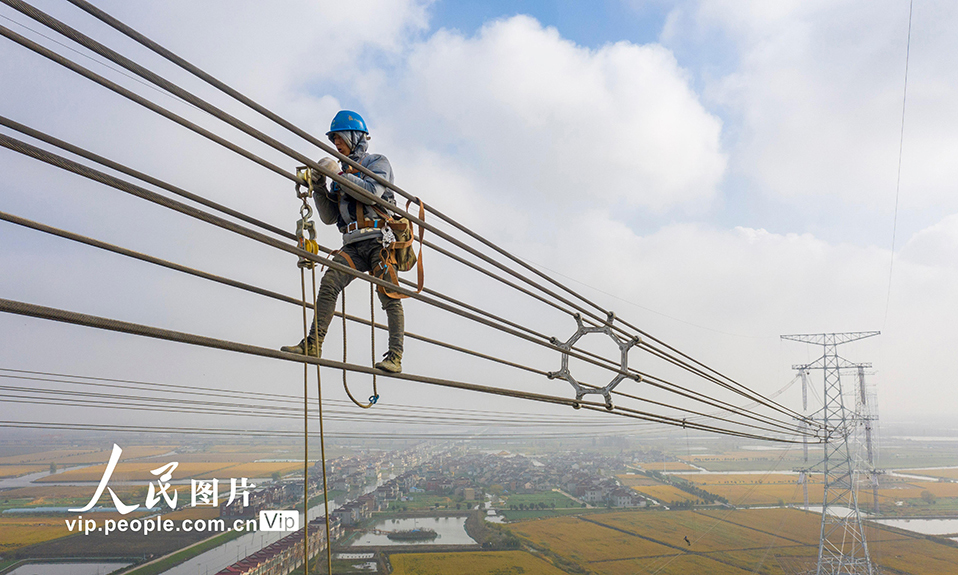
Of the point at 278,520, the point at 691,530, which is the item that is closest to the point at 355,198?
the point at 278,520

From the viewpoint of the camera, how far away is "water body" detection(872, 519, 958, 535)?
3148 centimetres

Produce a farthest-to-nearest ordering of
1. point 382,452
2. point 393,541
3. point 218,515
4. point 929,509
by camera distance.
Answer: point 382,452 → point 929,509 → point 393,541 → point 218,515

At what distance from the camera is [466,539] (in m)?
24.0

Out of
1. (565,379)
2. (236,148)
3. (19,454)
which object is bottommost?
(19,454)

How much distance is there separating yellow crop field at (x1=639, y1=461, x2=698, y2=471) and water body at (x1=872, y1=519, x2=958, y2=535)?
59.6 feet

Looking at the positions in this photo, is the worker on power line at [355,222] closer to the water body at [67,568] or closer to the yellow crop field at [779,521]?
the water body at [67,568]

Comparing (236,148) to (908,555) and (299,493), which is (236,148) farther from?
(908,555)

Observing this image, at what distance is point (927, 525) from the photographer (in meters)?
33.0

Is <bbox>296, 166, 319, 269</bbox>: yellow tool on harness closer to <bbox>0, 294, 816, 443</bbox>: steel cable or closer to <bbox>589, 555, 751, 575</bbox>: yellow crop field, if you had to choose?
<bbox>0, 294, 816, 443</bbox>: steel cable

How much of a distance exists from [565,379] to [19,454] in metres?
32.7

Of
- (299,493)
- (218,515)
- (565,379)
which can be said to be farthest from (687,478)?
(565,379)

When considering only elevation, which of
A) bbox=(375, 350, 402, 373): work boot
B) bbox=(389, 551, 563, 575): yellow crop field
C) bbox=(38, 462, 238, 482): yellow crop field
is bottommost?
bbox=(389, 551, 563, 575): yellow crop field

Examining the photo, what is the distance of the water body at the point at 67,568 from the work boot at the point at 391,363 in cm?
2000

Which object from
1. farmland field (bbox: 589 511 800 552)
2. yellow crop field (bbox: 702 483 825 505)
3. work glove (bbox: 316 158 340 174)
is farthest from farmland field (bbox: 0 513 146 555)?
yellow crop field (bbox: 702 483 825 505)
